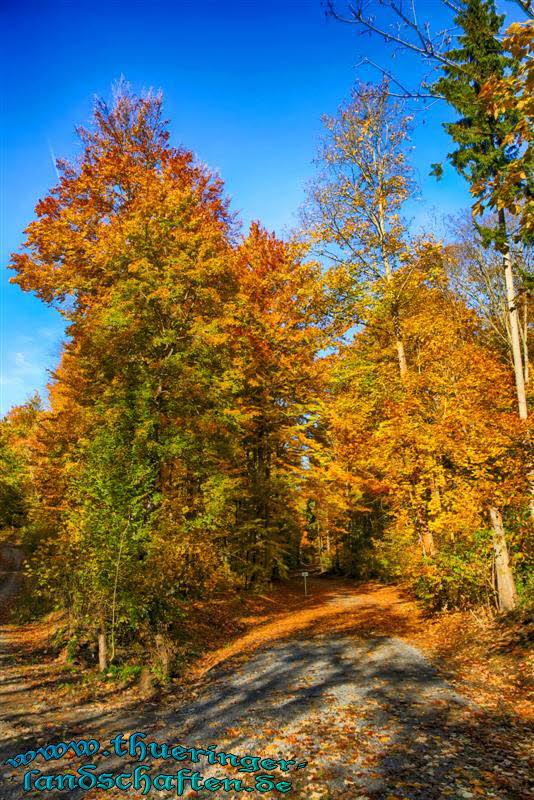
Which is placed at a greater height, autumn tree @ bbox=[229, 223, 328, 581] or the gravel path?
autumn tree @ bbox=[229, 223, 328, 581]

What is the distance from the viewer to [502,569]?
9719 mm

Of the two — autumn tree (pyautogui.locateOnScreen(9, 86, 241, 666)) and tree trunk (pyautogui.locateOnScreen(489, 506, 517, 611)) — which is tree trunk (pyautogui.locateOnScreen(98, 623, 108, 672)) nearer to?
autumn tree (pyautogui.locateOnScreen(9, 86, 241, 666))

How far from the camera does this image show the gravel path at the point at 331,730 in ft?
15.4

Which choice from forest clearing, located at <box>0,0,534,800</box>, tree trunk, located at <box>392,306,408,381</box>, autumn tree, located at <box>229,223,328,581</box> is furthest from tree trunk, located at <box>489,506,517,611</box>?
autumn tree, located at <box>229,223,328,581</box>

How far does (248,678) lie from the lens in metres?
8.94

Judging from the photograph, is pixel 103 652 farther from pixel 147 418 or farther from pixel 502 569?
pixel 502 569

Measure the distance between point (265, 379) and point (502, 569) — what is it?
10.7 m

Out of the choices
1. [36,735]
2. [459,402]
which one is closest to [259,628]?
[36,735]

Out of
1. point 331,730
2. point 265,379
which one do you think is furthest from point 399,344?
point 331,730

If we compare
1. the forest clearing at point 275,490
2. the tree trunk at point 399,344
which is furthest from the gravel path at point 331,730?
the tree trunk at point 399,344

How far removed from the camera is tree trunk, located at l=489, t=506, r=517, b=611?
9703mm

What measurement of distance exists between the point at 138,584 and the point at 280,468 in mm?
10660

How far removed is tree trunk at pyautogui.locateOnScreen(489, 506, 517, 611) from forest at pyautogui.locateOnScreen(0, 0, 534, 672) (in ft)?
0.16

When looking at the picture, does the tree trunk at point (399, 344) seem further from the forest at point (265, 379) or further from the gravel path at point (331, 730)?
the gravel path at point (331, 730)
